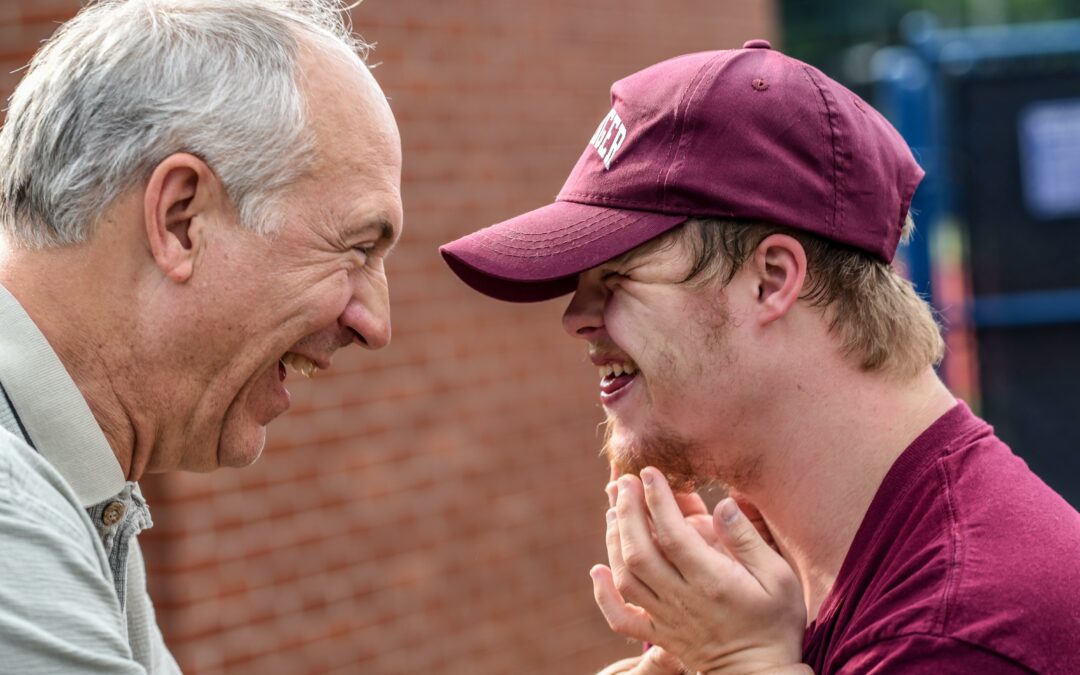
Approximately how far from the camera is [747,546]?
2.28 m

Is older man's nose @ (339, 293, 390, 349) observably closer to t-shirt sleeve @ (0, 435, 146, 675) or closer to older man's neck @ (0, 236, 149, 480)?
older man's neck @ (0, 236, 149, 480)

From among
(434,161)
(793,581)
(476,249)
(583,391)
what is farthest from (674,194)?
(583,391)

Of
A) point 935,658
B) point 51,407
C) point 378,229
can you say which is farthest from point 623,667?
point 51,407

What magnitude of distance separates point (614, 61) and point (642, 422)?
4.13 metres

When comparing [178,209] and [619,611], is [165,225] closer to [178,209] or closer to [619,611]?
[178,209]

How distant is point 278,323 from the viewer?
227cm

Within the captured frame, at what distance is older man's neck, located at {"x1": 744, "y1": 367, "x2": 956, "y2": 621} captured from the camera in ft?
7.48

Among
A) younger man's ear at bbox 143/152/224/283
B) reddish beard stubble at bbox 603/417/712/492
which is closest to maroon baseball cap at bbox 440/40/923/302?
reddish beard stubble at bbox 603/417/712/492

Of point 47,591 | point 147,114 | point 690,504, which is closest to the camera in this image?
point 47,591

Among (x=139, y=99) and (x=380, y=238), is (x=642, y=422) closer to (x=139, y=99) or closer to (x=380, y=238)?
(x=380, y=238)

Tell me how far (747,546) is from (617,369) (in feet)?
1.39

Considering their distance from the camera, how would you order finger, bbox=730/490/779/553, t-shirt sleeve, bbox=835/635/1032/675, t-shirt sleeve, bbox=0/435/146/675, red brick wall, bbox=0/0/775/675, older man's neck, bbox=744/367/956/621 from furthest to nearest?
1. red brick wall, bbox=0/0/775/675
2. finger, bbox=730/490/779/553
3. older man's neck, bbox=744/367/956/621
4. t-shirt sleeve, bbox=835/635/1032/675
5. t-shirt sleeve, bbox=0/435/146/675

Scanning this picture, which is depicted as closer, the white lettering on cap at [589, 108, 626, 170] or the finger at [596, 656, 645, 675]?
the white lettering on cap at [589, 108, 626, 170]

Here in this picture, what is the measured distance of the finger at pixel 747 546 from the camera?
2.25 m
